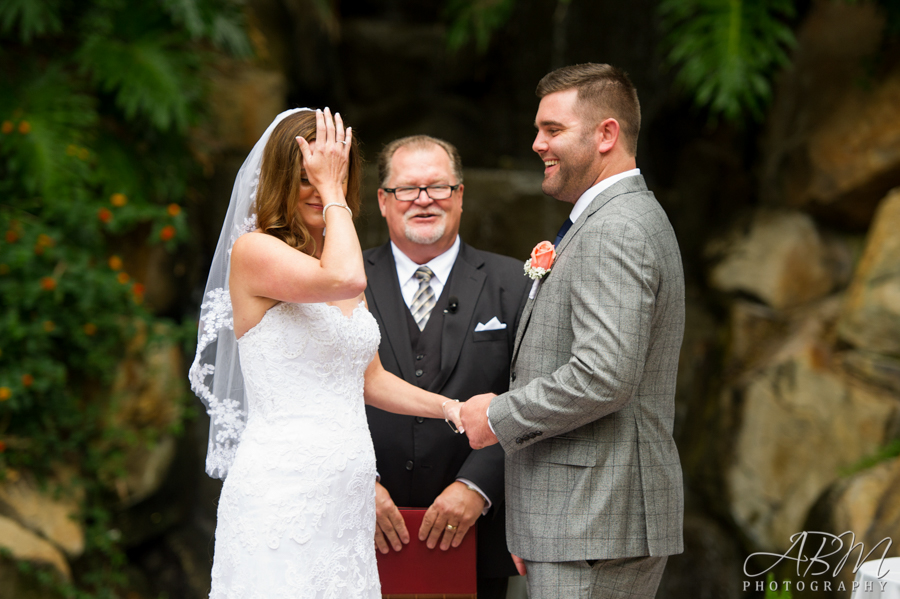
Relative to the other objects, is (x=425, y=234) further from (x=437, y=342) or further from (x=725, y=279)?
(x=725, y=279)

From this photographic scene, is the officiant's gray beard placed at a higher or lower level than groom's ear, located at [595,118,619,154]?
lower

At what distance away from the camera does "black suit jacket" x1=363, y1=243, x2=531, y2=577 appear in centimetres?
283

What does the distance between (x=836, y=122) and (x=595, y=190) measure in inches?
176

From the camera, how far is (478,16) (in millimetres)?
6617

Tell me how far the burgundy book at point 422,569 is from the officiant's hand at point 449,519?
2 cm

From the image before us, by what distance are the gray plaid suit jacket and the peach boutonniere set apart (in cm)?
3

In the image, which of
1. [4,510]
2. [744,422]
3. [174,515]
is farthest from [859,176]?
[4,510]

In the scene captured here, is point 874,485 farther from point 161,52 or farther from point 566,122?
point 161,52

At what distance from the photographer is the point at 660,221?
2180mm

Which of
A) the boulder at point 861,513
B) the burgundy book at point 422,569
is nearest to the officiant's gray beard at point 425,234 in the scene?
the burgundy book at point 422,569

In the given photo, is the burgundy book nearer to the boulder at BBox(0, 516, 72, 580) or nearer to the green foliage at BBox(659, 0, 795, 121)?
the boulder at BBox(0, 516, 72, 580)

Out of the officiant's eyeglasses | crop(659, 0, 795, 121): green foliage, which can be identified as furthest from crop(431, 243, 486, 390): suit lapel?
crop(659, 0, 795, 121): green foliage

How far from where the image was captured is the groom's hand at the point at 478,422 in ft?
7.55

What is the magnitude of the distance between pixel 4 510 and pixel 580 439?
349 cm
